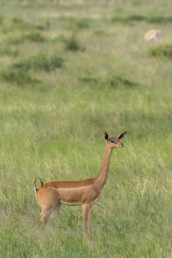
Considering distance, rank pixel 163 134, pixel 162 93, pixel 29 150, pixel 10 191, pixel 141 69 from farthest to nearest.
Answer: pixel 141 69
pixel 162 93
pixel 163 134
pixel 29 150
pixel 10 191

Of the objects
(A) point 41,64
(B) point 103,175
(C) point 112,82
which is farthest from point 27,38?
(B) point 103,175

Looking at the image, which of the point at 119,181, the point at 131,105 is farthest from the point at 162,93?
the point at 119,181

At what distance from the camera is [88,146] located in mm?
8422

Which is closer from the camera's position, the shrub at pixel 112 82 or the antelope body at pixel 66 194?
the antelope body at pixel 66 194

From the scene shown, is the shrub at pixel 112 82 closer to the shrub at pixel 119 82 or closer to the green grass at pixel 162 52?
the shrub at pixel 119 82

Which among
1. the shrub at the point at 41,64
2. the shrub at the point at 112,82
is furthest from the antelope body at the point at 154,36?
the shrub at the point at 112,82

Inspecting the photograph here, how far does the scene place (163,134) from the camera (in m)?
9.18

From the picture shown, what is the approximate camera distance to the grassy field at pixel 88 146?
503cm

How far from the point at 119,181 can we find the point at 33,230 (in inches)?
69.6

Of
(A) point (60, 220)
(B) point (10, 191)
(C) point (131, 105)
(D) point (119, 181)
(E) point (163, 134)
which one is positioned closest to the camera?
(A) point (60, 220)

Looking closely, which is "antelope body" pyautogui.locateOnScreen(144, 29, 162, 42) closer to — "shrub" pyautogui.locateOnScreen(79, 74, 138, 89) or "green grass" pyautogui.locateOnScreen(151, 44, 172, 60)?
"green grass" pyautogui.locateOnScreen(151, 44, 172, 60)

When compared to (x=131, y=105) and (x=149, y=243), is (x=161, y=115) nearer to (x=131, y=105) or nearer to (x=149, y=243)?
(x=131, y=105)

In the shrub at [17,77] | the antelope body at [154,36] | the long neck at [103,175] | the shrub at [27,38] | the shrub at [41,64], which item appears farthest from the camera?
the antelope body at [154,36]

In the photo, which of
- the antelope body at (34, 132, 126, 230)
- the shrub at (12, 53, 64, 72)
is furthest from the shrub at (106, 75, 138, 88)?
the antelope body at (34, 132, 126, 230)
